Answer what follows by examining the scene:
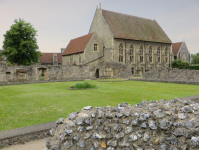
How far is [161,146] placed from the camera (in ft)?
9.59

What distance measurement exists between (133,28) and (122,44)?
5.87 meters

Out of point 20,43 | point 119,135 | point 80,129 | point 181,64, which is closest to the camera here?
point 119,135

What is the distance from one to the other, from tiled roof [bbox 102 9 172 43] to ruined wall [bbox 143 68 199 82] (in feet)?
43.1

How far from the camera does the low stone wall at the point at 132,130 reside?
9.65 ft

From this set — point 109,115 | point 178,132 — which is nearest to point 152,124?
point 178,132

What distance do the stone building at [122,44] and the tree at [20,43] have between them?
8.60m

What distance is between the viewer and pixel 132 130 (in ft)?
10.6

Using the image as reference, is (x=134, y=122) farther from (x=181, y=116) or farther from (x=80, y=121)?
(x=80, y=121)

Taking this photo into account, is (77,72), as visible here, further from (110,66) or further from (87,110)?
(87,110)

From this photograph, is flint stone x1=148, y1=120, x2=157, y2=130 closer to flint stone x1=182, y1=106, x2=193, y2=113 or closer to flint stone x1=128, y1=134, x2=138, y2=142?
flint stone x1=128, y1=134, x2=138, y2=142

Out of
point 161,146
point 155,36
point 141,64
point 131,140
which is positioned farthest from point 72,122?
point 155,36

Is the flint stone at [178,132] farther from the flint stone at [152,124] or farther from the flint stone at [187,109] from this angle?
the flint stone at [187,109]

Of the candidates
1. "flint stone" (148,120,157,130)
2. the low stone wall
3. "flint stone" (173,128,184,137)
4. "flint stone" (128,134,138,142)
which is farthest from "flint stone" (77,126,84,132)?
"flint stone" (173,128,184,137)

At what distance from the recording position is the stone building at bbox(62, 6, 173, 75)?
34.1 meters
